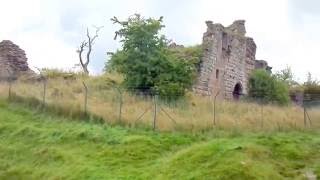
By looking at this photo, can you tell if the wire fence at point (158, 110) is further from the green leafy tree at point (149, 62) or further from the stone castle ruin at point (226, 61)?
the stone castle ruin at point (226, 61)

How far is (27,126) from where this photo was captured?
2394 centimetres

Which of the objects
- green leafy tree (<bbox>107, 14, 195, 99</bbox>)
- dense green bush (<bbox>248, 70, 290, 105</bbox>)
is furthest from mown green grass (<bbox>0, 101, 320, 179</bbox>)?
dense green bush (<bbox>248, 70, 290, 105</bbox>)

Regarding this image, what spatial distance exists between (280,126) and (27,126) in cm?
1049

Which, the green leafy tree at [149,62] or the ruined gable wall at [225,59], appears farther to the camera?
the ruined gable wall at [225,59]

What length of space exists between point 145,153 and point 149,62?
11564 mm

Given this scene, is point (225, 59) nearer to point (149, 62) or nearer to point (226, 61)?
point (226, 61)

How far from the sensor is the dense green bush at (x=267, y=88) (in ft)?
125

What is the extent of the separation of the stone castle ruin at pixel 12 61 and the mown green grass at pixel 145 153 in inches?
535

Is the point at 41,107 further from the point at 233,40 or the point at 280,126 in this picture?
the point at 233,40

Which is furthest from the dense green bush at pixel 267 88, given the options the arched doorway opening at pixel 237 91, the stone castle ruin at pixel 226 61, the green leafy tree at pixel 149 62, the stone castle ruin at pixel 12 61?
the stone castle ruin at pixel 12 61

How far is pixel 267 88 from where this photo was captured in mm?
38875

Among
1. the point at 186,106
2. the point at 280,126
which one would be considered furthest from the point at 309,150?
the point at 186,106

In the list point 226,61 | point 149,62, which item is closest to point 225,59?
point 226,61

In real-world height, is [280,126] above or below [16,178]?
above
